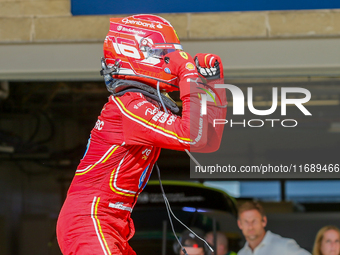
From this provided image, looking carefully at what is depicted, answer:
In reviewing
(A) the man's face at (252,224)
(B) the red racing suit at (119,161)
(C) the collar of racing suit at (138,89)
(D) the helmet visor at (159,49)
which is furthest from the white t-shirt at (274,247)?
(D) the helmet visor at (159,49)

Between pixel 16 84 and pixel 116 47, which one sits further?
pixel 16 84

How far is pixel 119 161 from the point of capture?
140 centimetres

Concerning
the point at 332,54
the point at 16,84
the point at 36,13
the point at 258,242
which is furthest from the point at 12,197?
the point at 332,54

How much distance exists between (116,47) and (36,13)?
1.75m

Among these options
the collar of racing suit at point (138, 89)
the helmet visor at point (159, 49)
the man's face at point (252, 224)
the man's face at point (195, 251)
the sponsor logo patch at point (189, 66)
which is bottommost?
the man's face at point (195, 251)

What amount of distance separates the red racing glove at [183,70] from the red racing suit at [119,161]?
0.09 ft

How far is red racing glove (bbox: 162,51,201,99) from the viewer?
1347 mm

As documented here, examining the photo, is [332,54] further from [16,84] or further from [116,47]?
[16,84]

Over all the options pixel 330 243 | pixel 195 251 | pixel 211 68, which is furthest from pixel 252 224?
pixel 211 68

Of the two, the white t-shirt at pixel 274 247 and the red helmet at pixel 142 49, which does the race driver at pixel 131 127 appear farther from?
the white t-shirt at pixel 274 247

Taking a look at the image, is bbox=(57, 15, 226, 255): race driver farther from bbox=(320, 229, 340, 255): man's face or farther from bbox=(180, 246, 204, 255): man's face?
bbox=(320, 229, 340, 255): man's face

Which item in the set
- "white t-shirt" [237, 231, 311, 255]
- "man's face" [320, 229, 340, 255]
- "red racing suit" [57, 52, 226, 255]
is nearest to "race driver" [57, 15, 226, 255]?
"red racing suit" [57, 52, 226, 255]

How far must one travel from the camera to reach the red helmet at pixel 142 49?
147 cm

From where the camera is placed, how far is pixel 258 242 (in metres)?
2.91
